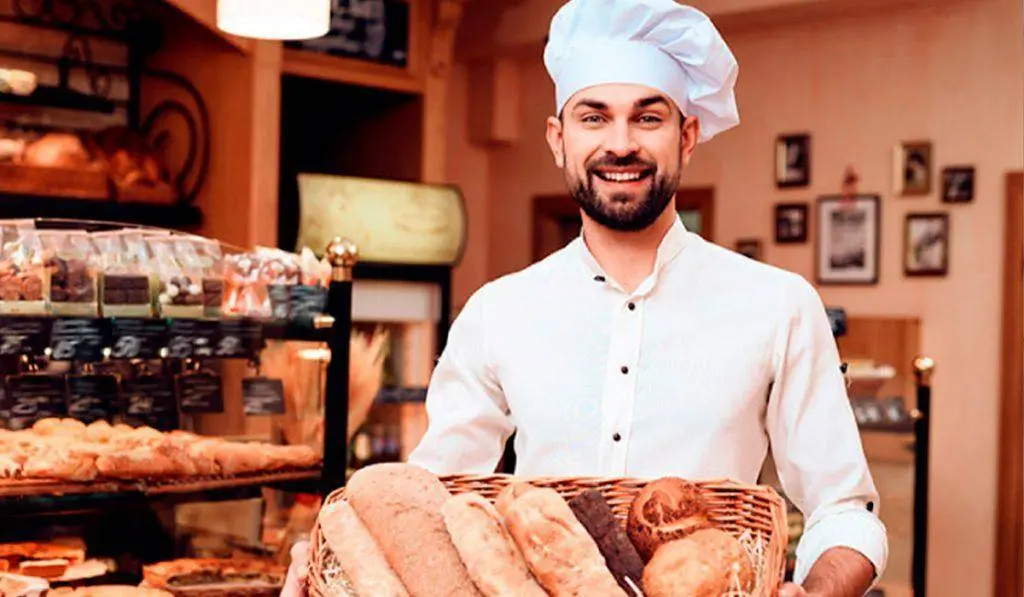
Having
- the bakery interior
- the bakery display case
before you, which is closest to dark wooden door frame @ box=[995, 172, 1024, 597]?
the bakery interior

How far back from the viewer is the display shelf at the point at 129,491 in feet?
8.22

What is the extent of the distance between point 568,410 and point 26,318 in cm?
124

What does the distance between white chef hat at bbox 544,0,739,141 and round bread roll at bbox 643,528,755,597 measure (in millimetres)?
662

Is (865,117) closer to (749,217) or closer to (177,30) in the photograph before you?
(749,217)

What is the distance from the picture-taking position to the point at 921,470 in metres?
3.82

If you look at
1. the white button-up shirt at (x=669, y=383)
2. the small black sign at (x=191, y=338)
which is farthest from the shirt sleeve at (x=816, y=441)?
→ the small black sign at (x=191, y=338)

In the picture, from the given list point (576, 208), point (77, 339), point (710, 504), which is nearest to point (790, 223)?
point (576, 208)

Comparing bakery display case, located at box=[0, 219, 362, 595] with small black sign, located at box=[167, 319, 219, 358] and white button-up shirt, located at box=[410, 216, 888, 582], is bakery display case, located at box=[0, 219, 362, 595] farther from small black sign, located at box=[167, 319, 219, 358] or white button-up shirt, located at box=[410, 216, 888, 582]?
white button-up shirt, located at box=[410, 216, 888, 582]

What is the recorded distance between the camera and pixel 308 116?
18.9 feet

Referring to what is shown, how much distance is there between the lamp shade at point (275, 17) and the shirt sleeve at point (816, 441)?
1.52 m

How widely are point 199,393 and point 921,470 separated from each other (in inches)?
82.9

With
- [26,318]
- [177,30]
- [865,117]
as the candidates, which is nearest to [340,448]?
[26,318]

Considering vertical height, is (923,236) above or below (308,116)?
below

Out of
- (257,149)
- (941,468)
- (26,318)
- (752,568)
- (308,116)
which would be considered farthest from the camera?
(308,116)
